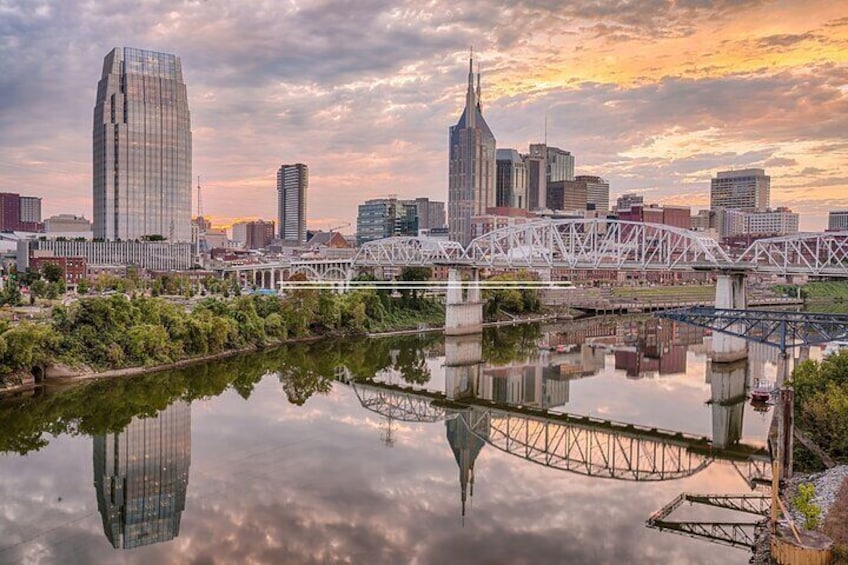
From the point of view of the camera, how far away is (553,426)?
31125mm

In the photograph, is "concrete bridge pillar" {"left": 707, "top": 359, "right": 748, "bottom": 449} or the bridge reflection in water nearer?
the bridge reflection in water

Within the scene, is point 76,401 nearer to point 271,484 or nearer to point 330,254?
point 271,484

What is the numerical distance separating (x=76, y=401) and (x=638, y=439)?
23.8m

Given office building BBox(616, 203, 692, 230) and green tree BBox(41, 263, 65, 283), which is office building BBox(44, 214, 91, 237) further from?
office building BBox(616, 203, 692, 230)

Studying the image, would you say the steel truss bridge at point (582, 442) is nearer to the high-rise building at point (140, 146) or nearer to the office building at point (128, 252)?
the office building at point (128, 252)

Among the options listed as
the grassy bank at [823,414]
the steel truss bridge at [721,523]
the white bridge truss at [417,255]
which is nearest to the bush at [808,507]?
the steel truss bridge at [721,523]

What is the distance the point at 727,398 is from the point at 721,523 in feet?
58.5

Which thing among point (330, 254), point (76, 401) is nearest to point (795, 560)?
point (76, 401)

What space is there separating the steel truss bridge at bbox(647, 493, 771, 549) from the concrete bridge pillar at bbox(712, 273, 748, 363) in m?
24.9

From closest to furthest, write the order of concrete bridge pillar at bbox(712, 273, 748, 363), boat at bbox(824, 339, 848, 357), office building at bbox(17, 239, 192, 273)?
boat at bbox(824, 339, 848, 357)
concrete bridge pillar at bbox(712, 273, 748, 363)
office building at bbox(17, 239, 192, 273)

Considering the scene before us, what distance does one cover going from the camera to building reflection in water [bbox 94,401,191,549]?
1961 cm

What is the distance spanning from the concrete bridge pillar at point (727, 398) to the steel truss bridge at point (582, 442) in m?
1.38

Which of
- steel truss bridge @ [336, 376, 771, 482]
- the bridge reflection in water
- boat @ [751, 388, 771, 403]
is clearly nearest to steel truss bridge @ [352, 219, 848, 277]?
the bridge reflection in water

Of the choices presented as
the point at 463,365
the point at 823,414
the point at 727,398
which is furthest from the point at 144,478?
the point at 727,398
